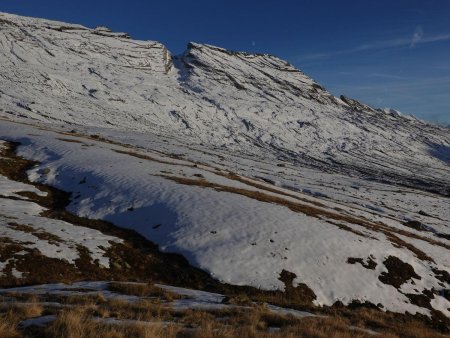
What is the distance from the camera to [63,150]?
173 feet

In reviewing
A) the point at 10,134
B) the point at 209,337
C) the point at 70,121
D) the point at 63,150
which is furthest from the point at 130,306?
the point at 70,121

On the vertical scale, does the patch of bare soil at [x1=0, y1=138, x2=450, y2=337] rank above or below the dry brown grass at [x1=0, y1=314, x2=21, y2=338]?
below

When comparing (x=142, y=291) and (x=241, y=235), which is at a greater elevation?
(x=241, y=235)

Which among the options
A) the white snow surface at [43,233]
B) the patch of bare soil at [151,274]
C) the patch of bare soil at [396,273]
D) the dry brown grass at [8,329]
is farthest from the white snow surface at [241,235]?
the dry brown grass at [8,329]

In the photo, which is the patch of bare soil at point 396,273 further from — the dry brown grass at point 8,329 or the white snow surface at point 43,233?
the dry brown grass at point 8,329

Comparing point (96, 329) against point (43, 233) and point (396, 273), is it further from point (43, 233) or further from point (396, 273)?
point (396, 273)

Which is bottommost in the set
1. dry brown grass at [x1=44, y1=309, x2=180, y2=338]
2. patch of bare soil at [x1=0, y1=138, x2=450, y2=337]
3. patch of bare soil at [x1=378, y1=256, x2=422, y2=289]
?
patch of bare soil at [x1=0, y1=138, x2=450, y2=337]

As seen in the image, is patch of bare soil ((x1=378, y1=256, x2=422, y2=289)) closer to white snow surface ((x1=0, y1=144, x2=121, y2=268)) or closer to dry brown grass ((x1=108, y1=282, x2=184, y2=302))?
dry brown grass ((x1=108, y1=282, x2=184, y2=302))

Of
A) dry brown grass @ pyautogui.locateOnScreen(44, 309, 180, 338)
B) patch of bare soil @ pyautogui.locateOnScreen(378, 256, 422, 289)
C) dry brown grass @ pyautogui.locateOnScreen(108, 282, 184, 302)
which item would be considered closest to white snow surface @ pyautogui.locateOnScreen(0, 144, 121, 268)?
dry brown grass @ pyautogui.locateOnScreen(108, 282, 184, 302)

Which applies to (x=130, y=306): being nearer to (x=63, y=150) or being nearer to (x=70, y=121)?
(x=63, y=150)

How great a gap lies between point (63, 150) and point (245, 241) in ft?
105

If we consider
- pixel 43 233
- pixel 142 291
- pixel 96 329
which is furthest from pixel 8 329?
pixel 43 233

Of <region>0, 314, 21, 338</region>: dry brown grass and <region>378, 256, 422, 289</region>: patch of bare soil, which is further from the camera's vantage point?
<region>378, 256, 422, 289</region>: patch of bare soil

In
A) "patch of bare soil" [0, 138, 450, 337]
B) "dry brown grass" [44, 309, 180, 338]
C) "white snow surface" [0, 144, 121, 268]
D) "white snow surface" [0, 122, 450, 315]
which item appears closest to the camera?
"dry brown grass" [44, 309, 180, 338]
